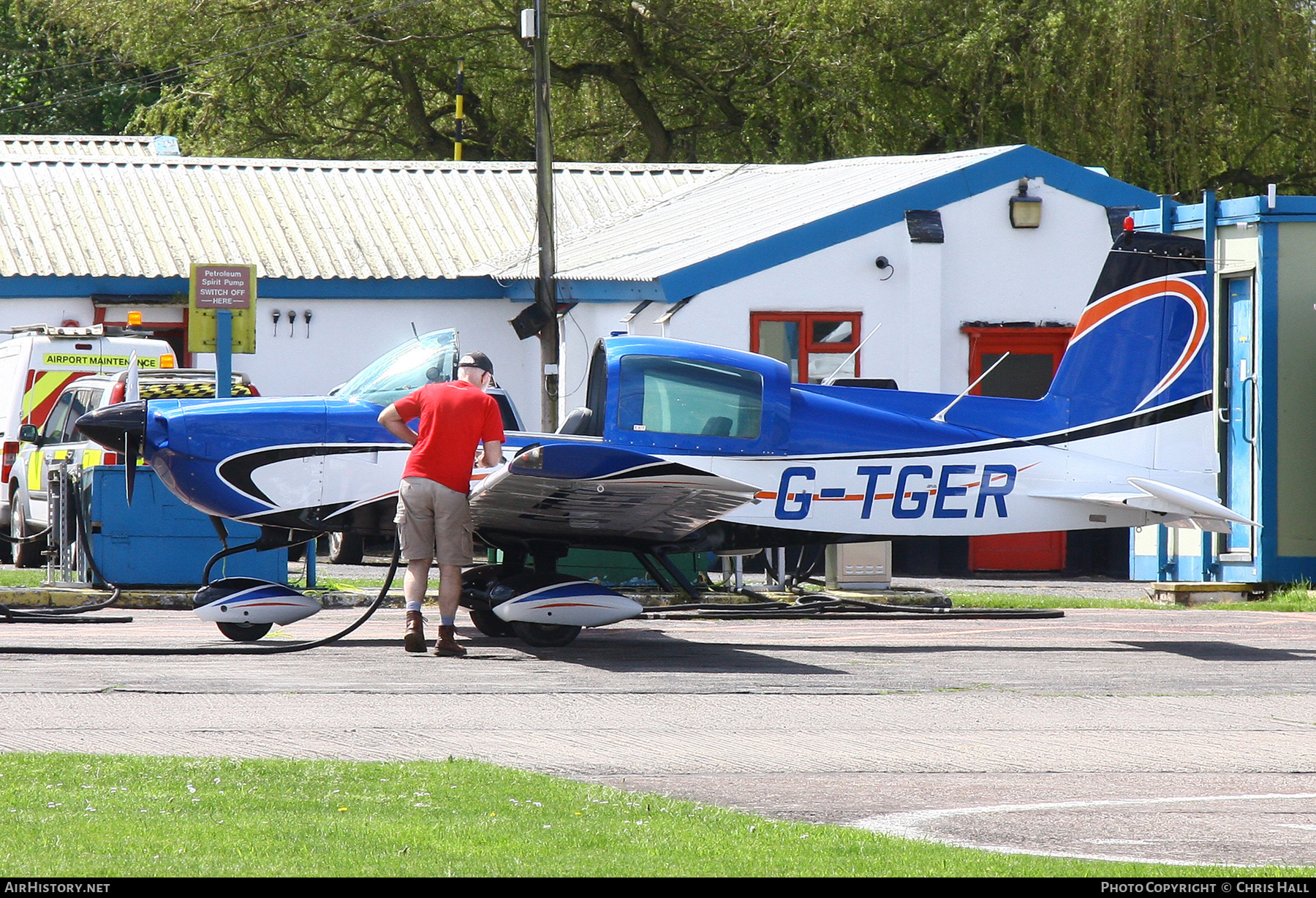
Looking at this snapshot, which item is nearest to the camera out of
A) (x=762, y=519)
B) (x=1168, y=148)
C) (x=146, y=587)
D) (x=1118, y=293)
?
(x=762, y=519)

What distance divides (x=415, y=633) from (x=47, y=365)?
A: 29.9 ft

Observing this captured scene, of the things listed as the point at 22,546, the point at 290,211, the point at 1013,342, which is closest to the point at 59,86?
the point at 290,211

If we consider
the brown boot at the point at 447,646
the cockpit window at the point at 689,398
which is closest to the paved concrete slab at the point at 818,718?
the brown boot at the point at 447,646

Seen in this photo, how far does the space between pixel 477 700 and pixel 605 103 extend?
26.0 meters

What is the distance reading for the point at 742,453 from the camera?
12328 mm

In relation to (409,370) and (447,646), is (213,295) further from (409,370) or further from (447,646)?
(447,646)

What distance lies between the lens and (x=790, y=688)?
32.9ft

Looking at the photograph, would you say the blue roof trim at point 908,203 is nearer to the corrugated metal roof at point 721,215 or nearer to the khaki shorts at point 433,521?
the corrugated metal roof at point 721,215

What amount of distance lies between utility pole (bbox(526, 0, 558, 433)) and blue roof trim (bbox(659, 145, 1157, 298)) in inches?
111

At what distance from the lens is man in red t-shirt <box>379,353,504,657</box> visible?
36.3 feet

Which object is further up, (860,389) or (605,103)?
(605,103)

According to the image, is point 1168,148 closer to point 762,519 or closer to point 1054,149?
point 1054,149

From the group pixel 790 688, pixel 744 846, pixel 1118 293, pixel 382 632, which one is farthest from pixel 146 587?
pixel 744 846

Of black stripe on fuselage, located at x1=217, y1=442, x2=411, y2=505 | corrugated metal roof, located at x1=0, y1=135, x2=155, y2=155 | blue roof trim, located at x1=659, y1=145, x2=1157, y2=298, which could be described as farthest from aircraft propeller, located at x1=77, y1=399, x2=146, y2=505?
corrugated metal roof, located at x1=0, y1=135, x2=155, y2=155
